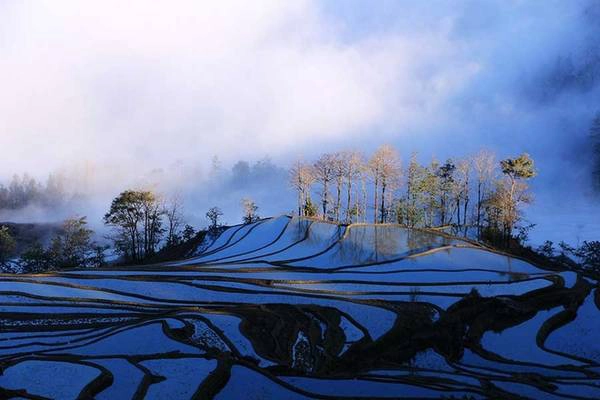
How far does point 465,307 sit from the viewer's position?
2233 cm

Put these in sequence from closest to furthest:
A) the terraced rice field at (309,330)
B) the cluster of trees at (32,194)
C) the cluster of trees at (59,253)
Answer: the terraced rice field at (309,330) < the cluster of trees at (59,253) < the cluster of trees at (32,194)

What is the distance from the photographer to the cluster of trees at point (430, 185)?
5069cm

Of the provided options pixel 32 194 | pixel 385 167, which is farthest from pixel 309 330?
pixel 32 194

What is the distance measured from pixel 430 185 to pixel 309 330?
3887cm

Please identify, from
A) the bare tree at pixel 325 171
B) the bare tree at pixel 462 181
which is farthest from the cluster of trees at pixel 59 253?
the bare tree at pixel 462 181

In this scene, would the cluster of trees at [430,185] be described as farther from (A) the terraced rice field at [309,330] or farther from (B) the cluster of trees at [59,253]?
(B) the cluster of trees at [59,253]

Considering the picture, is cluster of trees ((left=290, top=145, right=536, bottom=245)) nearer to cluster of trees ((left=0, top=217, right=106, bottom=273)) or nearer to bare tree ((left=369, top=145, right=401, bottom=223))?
bare tree ((left=369, top=145, right=401, bottom=223))

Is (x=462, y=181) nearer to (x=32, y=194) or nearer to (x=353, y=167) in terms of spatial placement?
(x=353, y=167)

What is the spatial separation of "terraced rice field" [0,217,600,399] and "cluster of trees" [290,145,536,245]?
1774cm

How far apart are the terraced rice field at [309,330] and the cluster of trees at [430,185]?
58.2 ft

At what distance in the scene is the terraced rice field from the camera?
12.6 metres

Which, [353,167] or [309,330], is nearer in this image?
[309,330]

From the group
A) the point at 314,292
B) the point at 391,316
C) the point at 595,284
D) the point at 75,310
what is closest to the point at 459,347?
the point at 391,316

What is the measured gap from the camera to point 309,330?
19531 millimetres
